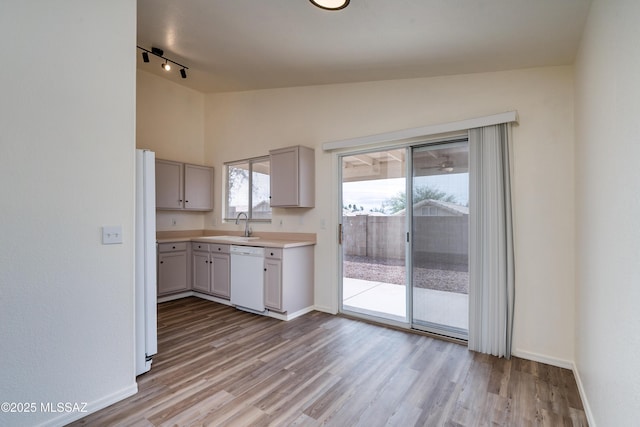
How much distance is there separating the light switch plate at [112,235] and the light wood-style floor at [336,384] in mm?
1091

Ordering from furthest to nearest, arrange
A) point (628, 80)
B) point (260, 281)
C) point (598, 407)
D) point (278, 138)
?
1. point (278, 138)
2. point (260, 281)
3. point (598, 407)
4. point (628, 80)

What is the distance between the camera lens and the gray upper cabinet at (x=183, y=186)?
4586 mm

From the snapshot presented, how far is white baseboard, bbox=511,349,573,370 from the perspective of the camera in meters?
2.48

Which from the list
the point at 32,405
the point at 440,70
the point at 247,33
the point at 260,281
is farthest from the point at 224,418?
the point at 440,70

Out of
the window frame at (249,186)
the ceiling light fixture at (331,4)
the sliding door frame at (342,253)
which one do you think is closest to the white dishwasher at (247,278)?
the window frame at (249,186)

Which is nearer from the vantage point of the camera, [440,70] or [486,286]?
[486,286]

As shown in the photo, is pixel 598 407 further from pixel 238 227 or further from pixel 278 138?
pixel 238 227

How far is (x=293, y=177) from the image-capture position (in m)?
3.88

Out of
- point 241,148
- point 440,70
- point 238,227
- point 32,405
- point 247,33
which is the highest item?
point 247,33

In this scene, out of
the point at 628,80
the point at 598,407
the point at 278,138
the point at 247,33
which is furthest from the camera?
the point at 278,138

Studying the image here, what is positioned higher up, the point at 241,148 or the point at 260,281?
the point at 241,148

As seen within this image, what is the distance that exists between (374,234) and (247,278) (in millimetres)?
1727

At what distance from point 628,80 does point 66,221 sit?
2.97m

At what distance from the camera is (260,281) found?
3.76m
